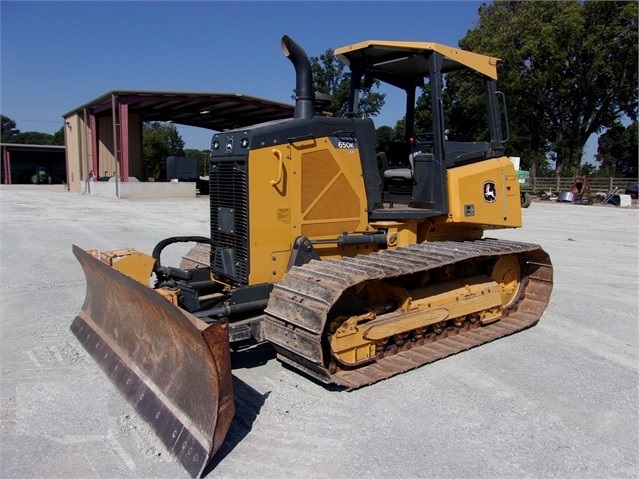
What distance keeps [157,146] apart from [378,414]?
56155mm

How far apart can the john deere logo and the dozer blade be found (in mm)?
3641

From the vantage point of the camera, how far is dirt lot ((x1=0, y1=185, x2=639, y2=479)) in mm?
3381

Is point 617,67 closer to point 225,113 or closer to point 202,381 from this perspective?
point 225,113

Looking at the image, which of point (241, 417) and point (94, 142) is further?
point (94, 142)

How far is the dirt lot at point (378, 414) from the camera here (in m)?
3.38

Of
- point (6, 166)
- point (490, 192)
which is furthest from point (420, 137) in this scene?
point (6, 166)

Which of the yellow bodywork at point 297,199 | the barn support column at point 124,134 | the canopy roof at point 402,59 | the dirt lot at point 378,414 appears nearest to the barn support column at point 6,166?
the barn support column at point 124,134

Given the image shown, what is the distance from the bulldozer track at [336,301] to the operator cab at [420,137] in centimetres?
57

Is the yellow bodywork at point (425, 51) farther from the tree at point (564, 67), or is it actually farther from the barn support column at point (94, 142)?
the barn support column at point (94, 142)

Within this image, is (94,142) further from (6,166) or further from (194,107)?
(6,166)

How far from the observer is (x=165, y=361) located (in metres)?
4.09

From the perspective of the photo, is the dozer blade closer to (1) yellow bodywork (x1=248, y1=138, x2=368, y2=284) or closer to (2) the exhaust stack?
(1) yellow bodywork (x1=248, y1=138, x2=368, y2=284)

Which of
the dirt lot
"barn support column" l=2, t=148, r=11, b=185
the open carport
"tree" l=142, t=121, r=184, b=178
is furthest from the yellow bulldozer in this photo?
"barn support column" l=2, t=148, r=11, b=185

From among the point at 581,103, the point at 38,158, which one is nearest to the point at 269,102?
the point at 581,103
